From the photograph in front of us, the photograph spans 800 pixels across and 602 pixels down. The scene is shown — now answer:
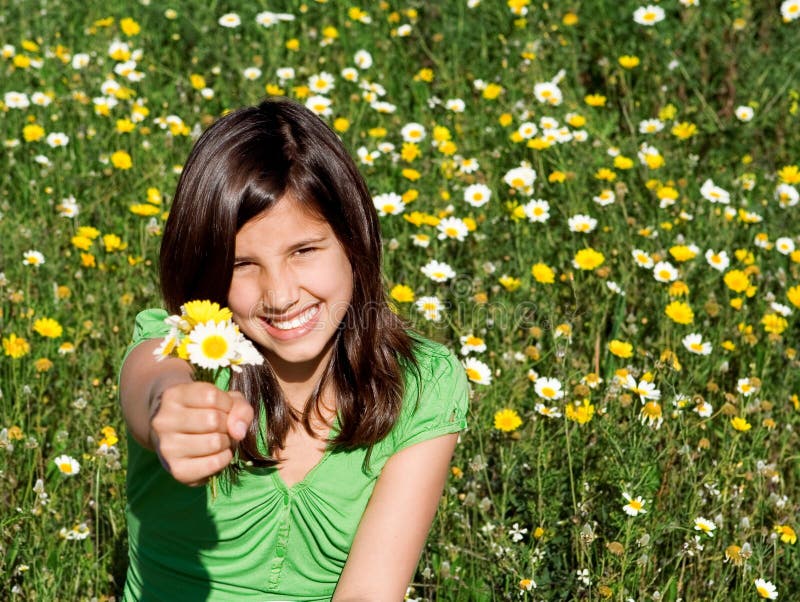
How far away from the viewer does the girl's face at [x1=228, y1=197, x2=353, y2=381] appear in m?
1.83

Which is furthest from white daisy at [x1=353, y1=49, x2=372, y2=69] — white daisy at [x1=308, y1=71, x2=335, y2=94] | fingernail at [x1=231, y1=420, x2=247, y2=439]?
fingernail at [x1=231, y1=420, x2=247, y2=439]

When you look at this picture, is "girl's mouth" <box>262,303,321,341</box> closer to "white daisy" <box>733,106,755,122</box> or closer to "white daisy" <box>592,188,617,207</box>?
"white daisy" <box>592,188,617,207</box>

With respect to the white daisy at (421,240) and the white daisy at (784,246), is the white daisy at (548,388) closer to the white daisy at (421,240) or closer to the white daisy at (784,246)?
the white daisy at (421,240)

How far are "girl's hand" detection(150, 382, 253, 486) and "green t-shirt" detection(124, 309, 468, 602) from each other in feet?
2.52

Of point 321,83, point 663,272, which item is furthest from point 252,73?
point 663,272

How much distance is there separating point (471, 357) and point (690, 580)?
841 mm

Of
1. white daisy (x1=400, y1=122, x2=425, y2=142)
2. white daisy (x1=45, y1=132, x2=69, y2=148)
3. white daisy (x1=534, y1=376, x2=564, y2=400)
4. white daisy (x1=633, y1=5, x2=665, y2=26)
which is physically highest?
white daisy (x1=633, y1=5, x2=665, y2=26)

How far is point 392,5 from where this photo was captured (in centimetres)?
499

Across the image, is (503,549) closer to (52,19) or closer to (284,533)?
(284,533)

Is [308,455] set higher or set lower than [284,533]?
higher

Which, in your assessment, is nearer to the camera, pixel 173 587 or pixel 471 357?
pixel 173 587

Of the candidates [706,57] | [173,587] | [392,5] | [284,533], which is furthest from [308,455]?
[392,5]

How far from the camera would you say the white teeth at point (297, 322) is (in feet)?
6.15

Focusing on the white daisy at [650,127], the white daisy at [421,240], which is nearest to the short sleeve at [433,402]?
the white daisy at [421,240]
